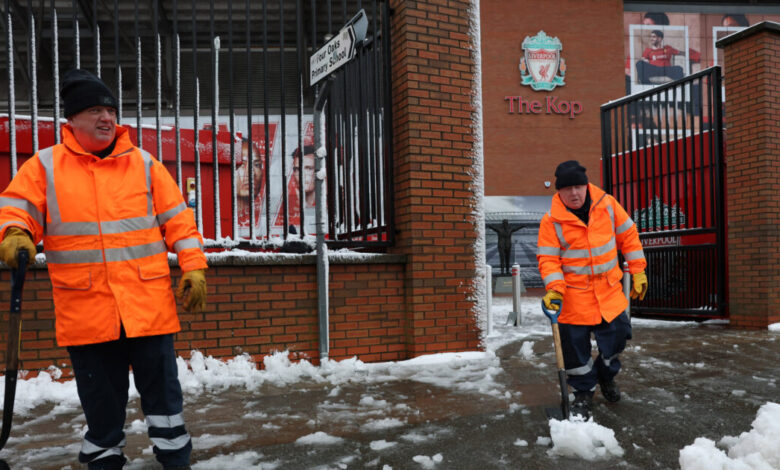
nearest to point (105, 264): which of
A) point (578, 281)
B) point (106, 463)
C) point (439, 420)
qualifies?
point (106, 463)

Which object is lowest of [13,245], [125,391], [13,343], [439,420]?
[439,420]

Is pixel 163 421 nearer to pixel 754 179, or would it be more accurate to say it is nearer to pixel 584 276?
pixel 584 276

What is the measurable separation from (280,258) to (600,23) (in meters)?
21.8

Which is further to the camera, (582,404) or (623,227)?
(623,227)

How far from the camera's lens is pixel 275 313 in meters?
5.04

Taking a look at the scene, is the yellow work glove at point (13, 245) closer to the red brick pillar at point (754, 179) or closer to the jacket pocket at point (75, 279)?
the jacket pocket at point (75, 279)

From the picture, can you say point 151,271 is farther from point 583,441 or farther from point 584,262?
point 584,262

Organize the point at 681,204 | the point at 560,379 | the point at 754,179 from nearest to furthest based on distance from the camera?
the point at 560,379, the point at 754,179, the point at 681,204

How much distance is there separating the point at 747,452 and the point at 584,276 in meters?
1.41

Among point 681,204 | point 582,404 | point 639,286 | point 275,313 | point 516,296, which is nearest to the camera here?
point 582,404

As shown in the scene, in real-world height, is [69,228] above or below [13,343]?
above

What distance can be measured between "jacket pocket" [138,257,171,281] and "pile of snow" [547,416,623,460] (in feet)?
7.03

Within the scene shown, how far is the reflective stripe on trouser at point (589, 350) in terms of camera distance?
12.5 feet

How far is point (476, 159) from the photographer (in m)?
5.66
